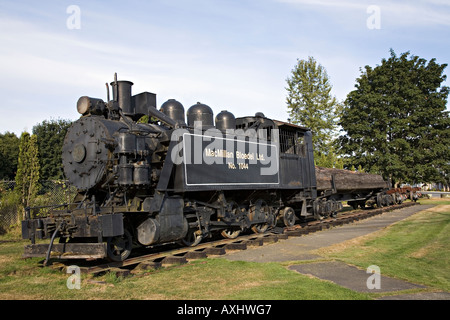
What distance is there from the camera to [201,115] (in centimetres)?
1006

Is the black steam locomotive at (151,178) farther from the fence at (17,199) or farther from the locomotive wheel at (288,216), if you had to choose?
the fence at (17,199)

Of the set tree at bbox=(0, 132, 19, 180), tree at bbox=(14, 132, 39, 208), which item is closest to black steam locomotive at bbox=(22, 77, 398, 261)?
tree at bbox=(14, 132, 39, 208)

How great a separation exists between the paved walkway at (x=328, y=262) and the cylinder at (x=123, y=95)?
424 centimetres

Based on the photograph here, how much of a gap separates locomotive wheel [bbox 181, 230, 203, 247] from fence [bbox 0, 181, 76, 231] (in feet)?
19.1

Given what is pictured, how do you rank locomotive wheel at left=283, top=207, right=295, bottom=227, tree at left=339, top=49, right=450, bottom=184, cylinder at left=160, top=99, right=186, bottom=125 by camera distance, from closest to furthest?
1. cylinder at left=160, top=99, right=186, bottom=125
2. locomotive wheel at left=283, top=207, right=295, bottom=227
3. tree at left=339, top=49, right=450, bottom=184

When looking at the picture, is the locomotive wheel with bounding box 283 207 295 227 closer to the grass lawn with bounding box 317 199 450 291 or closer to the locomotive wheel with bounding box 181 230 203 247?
the grass lawn with bounding box 317 199 450 291

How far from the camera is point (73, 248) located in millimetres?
6859

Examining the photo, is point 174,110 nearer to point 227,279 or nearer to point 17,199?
point 227,279

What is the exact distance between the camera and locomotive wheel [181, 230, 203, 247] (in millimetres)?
8958

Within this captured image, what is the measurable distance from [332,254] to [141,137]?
482 cm

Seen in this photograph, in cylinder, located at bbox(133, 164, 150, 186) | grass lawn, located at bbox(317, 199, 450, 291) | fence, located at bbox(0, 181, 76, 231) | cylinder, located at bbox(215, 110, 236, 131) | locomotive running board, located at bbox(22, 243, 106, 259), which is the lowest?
grass lawn, located at bbox(317, 199, 450, 291)

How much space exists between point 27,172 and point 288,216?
33.4 ft

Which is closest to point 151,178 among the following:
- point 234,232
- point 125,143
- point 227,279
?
point 125,143
